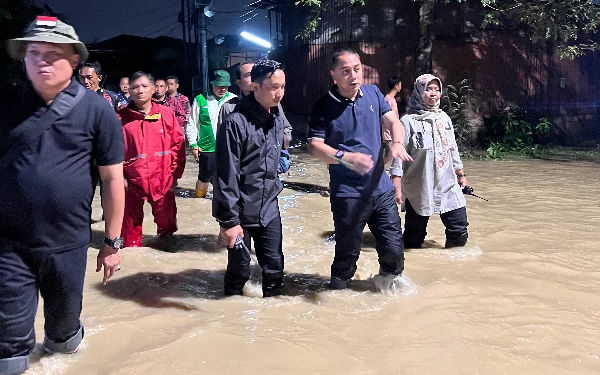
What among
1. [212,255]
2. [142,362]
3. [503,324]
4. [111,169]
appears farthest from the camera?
[212,255]

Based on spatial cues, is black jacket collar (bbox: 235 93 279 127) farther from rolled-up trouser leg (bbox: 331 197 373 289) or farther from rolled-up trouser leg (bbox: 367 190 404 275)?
rolled-up trouser leg (bbox: 367 190 404 275)

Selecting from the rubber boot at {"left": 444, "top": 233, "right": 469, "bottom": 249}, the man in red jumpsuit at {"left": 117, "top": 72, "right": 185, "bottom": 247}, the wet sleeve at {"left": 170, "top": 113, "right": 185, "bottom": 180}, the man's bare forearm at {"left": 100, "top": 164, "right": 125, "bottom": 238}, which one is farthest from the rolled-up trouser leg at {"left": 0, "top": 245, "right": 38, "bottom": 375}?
the rubber boot at {"left": 444, "top": 233, "right": 469, "bottom": 249}

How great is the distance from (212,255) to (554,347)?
324 centimetres

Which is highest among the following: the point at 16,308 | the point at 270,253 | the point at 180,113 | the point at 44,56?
the point at 44,56

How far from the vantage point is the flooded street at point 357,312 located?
3.17 metres

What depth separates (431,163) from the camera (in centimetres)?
530

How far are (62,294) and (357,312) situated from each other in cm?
200

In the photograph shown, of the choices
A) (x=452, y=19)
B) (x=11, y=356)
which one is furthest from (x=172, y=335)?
(x=452, y=19)

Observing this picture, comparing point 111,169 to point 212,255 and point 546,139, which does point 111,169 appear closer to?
point 212,255

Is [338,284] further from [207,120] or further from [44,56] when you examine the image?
[207,120]

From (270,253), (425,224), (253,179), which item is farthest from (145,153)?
(425,224)

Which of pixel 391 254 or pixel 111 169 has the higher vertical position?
pixel 111 169

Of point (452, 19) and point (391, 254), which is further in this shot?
point (452, 19)

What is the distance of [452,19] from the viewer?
636 inches
